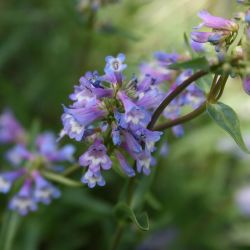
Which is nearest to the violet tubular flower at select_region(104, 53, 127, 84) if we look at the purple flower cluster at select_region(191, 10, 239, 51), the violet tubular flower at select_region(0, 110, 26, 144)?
the purple flower cluster at select_region(191, 10, 239, 51)

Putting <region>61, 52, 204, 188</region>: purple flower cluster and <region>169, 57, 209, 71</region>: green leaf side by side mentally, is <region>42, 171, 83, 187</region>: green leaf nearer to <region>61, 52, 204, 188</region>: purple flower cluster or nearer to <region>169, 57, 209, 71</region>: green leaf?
<region>61, 52, 204, 188</region>: purple flower cluster

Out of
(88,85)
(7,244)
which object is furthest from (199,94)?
(7,244)

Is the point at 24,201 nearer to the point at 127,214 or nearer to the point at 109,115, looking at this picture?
the point at 127,214

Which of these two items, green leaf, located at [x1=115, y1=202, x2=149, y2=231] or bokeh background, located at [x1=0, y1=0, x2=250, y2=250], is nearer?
green leaf, located at [x1=115, y1=202, x2=149, y2=231]

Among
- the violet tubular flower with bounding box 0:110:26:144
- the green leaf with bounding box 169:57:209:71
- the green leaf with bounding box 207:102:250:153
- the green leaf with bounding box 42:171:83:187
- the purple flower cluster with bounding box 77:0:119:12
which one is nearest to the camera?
the green leaf with bounding box 169:57:209:71

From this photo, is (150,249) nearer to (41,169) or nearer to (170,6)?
(41,169)

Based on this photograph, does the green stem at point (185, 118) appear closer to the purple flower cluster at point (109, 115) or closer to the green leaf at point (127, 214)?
the purple flower cluster at point (109, 115)
